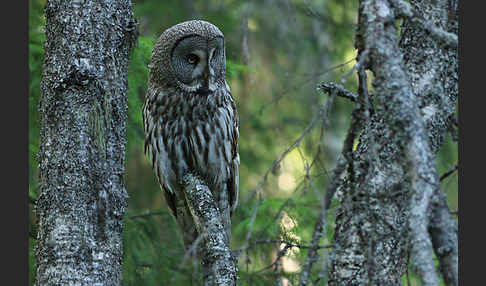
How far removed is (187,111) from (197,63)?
0.32 meters

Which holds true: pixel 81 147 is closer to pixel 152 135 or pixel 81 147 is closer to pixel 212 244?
pixel 212 244

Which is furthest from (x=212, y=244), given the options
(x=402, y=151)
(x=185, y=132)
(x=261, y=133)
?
(x=261, y=133)

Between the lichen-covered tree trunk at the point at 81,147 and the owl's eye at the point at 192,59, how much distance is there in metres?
0.87

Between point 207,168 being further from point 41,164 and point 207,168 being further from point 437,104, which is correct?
point 437,104

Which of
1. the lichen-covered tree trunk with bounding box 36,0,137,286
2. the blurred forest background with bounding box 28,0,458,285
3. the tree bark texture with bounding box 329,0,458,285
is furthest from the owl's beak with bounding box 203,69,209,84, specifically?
the tree bark texture with bounding box 329,0,458,285

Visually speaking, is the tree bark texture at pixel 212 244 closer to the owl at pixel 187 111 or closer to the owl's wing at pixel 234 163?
the owl at pixel 187 111

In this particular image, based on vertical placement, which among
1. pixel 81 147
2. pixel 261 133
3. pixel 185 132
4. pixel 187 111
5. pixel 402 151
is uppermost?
pixel 261 133

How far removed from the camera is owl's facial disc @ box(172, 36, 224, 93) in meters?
3.59

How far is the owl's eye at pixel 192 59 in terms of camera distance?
12.0 feet

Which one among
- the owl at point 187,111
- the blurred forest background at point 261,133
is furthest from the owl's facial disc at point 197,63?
the blurred forest background at point 261,133

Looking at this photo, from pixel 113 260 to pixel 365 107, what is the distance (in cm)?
146

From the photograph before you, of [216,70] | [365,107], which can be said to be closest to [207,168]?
[216,70]

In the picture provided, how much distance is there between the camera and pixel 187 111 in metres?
3.70

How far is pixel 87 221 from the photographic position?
2.60m
